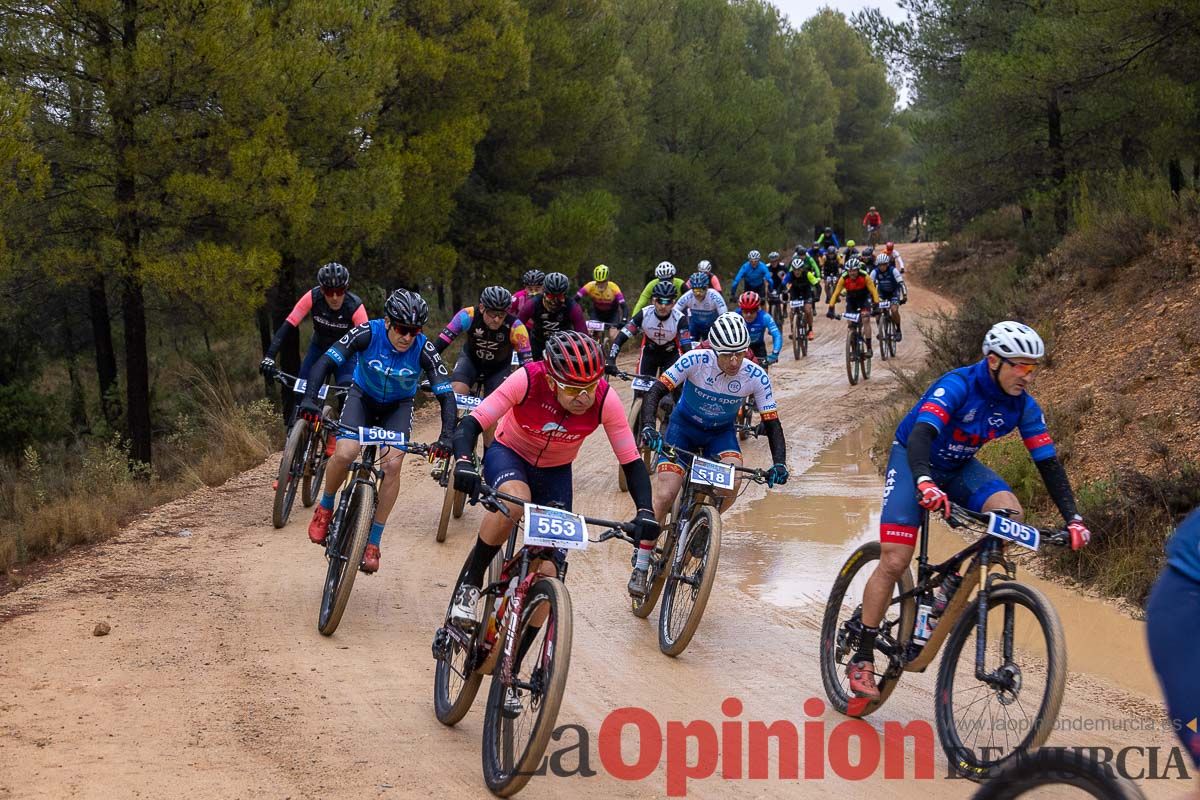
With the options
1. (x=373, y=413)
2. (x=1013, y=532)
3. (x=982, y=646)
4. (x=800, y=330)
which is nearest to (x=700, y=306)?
(x=373, y=413)

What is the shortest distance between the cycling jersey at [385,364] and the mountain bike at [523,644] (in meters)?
3.26

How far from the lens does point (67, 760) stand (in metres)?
5.68

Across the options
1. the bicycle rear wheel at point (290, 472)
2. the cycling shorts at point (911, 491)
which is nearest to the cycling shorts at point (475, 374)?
the bicycle rear wheel at point (290, 472)

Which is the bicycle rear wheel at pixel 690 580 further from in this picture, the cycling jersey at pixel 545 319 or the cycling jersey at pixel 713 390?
the cycling jersey at pixel 545 319

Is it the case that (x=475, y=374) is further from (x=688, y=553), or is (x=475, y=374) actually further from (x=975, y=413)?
(x=975, y=413)

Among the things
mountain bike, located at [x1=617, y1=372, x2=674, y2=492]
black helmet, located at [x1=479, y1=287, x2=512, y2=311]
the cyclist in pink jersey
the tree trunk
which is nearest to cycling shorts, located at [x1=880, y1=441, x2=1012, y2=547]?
the cyclist in pink jersey

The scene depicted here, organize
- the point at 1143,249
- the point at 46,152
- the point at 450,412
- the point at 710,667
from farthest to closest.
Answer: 1. the point at 46,152
2. the point at 1143,249
3. the point at 450,412
4. the point at 710,667

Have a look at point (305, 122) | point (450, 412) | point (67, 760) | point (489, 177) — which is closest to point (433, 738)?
point (67, 760)

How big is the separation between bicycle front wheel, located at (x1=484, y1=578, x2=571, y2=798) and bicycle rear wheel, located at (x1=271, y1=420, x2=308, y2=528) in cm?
602

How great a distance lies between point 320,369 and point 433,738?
14.0ft

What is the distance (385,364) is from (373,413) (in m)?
0.47

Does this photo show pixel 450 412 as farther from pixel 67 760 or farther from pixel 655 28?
pixel 655 28

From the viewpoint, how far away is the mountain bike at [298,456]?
36.1 feet

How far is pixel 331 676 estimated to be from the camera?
7.14 m
